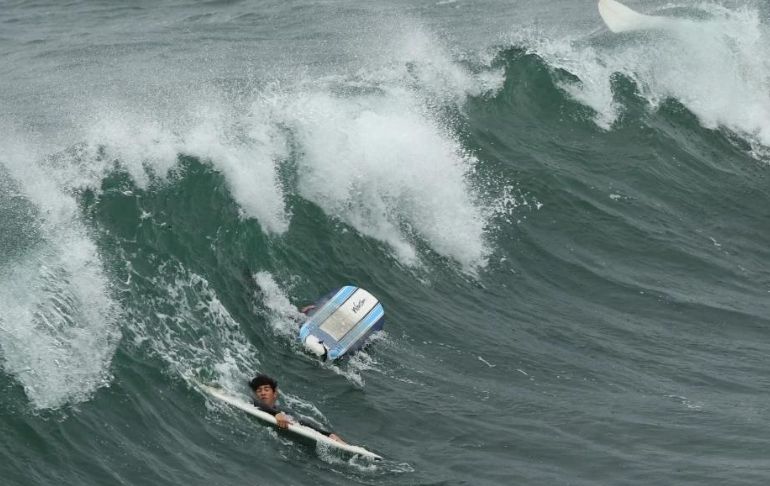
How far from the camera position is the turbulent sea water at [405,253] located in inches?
500

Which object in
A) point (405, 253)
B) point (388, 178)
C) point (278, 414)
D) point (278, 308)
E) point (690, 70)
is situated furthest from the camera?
point (690, 70)

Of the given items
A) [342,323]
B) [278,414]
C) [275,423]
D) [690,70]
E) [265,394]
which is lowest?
[275,423]

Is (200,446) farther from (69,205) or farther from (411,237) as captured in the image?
(411,237)

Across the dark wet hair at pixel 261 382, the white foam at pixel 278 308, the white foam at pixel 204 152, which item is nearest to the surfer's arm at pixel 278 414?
the dark wet hair at pixel 261 382

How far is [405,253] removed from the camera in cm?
1775

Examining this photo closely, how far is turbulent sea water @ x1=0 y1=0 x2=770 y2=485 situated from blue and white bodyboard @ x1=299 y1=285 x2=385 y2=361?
0.21 m

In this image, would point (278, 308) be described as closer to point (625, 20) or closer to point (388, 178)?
point (388, 178)

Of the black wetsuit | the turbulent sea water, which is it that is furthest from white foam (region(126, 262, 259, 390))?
the black wetsuit

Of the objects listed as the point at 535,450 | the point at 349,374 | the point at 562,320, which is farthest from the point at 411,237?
the point at 535,450

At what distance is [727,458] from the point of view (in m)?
12.7

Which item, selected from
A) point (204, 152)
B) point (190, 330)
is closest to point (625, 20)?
point (204, 152)

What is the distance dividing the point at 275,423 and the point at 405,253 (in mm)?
5443

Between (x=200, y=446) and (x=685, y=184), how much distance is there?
1165 cm

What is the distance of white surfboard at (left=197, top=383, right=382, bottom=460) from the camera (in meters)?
12.5
